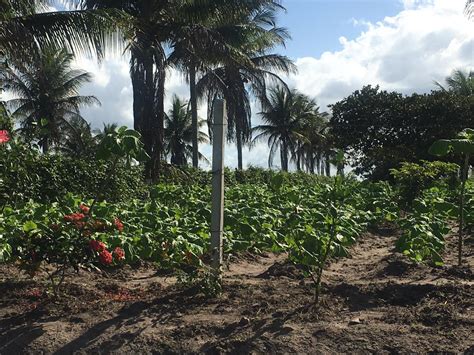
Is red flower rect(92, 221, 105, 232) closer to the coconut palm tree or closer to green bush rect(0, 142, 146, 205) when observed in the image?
green bush rect(0, 142, 146, 205)

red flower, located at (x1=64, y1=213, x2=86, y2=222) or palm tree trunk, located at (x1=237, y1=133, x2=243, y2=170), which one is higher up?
palm tree trunk, located at (x1=237, y1=133, x2=243, y2=170)

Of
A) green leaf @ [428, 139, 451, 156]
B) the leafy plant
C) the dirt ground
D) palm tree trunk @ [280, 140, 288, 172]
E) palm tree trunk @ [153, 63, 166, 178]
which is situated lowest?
the dirt ground

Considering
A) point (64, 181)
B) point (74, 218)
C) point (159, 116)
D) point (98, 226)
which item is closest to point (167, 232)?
point (98, 226)

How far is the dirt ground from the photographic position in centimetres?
326

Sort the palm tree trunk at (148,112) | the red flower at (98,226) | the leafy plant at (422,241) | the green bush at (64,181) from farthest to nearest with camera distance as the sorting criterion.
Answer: the palm tree trunk at (148,112)
the green bush at (64,181)
the leafy plant at (422,241)
the red flower at (98,226)

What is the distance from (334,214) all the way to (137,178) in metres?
10.4

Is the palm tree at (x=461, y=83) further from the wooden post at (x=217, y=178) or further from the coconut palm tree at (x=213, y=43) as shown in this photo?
the wooden post at (x=217, y=178)

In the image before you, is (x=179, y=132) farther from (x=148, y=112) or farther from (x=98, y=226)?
(x=98, y=226)

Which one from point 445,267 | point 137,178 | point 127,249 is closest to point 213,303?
point 127,249

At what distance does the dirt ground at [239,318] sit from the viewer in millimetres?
3258

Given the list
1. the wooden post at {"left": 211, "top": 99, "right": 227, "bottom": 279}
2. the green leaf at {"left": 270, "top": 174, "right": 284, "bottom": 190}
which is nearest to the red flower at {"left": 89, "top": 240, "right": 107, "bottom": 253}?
the wooden post at {"left": 211, "top": 99, "right": 227, "bottom": 279}

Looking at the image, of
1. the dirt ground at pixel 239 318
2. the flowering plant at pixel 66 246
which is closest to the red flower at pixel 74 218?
the flowering plant at pixel 66 246

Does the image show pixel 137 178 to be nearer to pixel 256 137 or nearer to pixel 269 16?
pixel 269 16

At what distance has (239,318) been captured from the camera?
3.65 metres
